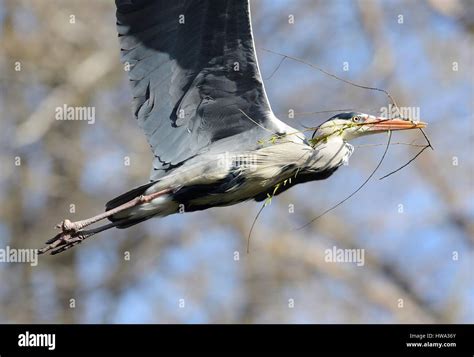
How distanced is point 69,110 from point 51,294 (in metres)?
2.69

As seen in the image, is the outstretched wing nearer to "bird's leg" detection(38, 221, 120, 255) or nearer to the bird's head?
the bird's head

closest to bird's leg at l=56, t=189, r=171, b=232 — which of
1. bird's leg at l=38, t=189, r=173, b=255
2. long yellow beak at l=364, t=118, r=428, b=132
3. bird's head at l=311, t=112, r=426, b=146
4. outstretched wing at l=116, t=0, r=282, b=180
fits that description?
bird's leg at l=38, t=189, r=173, b=255

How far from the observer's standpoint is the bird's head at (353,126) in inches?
254

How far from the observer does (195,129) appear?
6.44 meters

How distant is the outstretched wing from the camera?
20.5ft

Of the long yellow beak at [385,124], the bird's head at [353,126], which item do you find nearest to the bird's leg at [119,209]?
the bird's head at [353,126]

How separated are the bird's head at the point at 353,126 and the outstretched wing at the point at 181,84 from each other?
28cm

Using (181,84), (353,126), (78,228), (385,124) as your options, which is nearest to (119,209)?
(78,228)

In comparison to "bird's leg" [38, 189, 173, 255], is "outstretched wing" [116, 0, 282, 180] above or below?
above

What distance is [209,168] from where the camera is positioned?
6430 mm

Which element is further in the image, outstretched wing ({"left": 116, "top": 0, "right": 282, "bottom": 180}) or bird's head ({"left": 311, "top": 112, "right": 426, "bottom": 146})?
bird's head ({"left": 311, "top": 112, "right": 426, "bottom": 146})

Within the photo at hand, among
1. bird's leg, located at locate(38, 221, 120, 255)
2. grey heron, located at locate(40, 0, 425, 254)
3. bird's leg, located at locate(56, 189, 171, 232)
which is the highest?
grey heron, located at locate(40, 0, 425, 254)

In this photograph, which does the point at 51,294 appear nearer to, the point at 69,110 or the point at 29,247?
the point at 29,247
